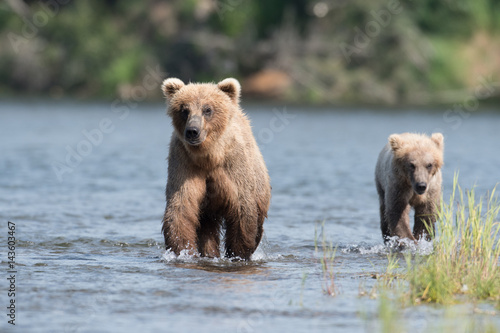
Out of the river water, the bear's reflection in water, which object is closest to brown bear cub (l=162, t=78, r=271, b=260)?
the bear's reflection in water

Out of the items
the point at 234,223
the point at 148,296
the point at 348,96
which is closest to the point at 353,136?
the point at 348,96

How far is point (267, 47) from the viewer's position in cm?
3578

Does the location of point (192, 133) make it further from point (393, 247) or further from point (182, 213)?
point (393, 247)

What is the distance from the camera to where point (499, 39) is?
39.1 meters

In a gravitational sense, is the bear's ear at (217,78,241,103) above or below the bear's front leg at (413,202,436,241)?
above

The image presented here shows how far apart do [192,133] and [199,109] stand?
329 mm

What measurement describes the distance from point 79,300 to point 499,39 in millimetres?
35833

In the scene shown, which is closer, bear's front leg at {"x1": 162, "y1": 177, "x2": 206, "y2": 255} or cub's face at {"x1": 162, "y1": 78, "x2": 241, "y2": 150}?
cub's face at {"x1": 162, "y1": 78, "x2": 241, "y2": 150}

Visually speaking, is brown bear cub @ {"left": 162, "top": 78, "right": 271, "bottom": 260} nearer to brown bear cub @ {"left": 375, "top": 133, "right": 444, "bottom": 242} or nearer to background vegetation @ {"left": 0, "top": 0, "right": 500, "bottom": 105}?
brown bear cub @ {"left": 375, "top": 133, "right": 444, "bottom": 242}

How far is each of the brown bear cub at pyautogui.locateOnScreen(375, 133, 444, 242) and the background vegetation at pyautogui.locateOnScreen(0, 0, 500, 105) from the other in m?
25.6

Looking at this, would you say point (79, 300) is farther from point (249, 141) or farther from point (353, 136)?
point (353, 136)

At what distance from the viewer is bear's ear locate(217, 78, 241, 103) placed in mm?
7750

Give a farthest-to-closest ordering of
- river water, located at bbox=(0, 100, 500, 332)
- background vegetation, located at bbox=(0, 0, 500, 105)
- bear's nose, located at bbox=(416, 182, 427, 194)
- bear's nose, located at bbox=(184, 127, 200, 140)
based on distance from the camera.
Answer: background vegetation, located at bbox=(0, 0, 500, 105), bear's nose, located at bbox=(416, 182, 427, 194), bear's nose, located at bbox=(184, 127, 200, 140), river water, located at bbox=(0, 100, 500, 332)

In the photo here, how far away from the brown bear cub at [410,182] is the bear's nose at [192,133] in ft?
8.35
